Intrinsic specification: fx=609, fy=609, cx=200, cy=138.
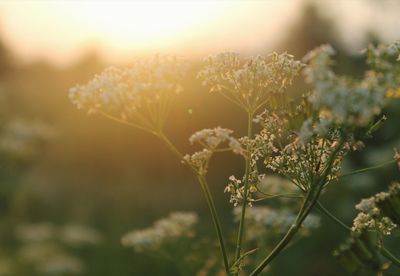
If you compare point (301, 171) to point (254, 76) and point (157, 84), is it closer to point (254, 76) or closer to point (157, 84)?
point (254, 76)

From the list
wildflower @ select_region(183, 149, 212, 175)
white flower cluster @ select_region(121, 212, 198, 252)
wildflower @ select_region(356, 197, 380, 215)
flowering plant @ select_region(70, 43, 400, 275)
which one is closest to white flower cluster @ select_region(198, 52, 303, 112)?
flowering plant @ select_region(70, 43, 400, 275)

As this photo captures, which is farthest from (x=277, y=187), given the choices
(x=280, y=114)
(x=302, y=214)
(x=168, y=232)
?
(x=302, y=214)

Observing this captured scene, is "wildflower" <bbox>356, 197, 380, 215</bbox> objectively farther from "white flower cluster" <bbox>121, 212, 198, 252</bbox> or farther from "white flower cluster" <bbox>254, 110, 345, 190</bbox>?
"white flower cluster" <bbox>121, 212, 198, 252</bbox>

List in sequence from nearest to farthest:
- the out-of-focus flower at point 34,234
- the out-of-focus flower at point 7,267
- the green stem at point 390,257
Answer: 1. the green stem at point 390,257
2. the out-of-focus flower at point 7,267
3. the out-of-focus flower at point 34,234

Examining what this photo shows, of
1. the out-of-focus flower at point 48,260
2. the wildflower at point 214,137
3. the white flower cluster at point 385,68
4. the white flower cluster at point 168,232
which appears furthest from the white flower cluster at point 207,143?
the out-of-focus flower at point 48,260

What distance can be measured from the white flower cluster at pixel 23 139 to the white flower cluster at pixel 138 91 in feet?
27.2

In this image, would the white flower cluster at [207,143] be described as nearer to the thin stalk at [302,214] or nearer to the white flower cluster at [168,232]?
the thin stalk at [302,214]

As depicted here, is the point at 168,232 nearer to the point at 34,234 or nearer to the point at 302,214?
the point at 302,214

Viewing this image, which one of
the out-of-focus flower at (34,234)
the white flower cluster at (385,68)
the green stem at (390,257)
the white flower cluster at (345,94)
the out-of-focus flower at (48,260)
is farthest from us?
the out-of-focus flower at (34,234)

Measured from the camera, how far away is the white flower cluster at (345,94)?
242 cm

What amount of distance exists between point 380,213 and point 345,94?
2.97 ft

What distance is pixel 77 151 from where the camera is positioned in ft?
101

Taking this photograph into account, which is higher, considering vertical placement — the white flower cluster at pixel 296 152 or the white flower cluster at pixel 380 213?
the white flower cluster at pixel 296 152

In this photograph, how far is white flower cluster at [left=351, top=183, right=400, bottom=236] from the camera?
284 centimetres
